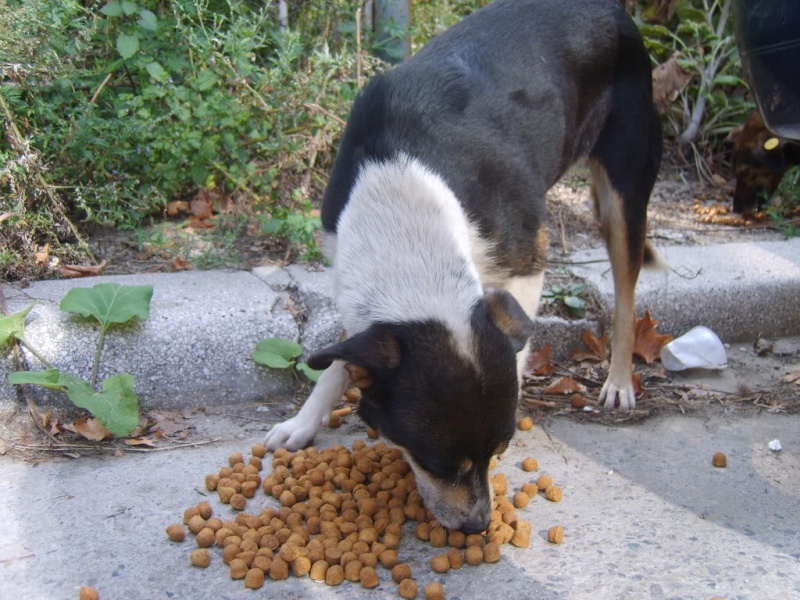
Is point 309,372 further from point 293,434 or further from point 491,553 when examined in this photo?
point 491,553

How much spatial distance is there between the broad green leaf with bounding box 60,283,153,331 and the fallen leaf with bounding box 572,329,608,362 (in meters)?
2.19

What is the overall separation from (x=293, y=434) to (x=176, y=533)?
77cm

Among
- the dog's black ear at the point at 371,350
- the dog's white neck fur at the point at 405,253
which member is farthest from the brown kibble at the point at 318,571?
the dog's white neck fur at the point at 405,253

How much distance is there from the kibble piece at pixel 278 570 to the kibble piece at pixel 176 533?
36 cm

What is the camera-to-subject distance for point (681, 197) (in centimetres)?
610

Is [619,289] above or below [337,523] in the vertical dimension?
above

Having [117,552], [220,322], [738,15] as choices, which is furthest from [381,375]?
[738,15]

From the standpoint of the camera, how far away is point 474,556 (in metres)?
2.62

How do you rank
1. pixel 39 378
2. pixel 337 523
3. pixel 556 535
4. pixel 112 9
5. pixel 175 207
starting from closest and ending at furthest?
pixel 556 535
pixel 337 523
pixel 39 378
pixel 112 9
pixel 175 207

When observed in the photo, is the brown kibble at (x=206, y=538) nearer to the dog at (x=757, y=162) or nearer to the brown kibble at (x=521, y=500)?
the brown kibble at (x=521, y=500)

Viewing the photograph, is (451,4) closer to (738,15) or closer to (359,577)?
(738,15)

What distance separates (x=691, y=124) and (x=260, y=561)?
5118mm

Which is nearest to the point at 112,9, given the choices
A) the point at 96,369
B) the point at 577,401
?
the point at 96,369

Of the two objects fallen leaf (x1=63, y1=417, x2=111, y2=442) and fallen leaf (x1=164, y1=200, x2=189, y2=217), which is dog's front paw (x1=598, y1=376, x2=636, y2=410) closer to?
fallen leaf (x1=63, y1=417, x2=111, y2=442)
